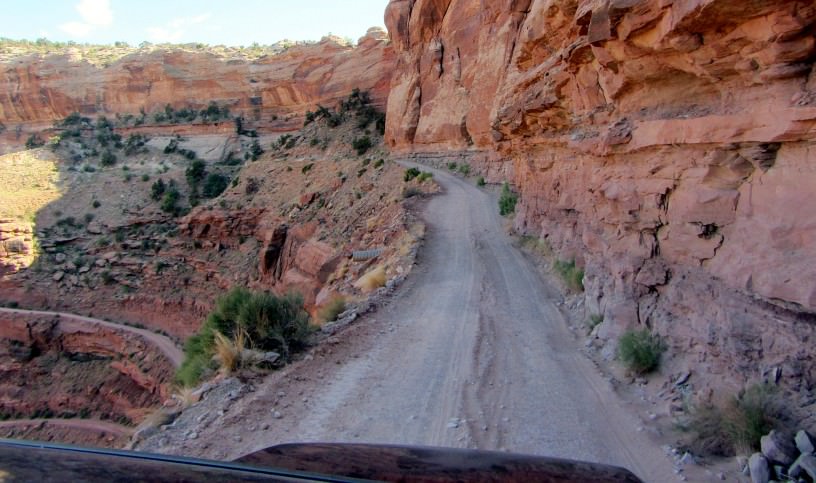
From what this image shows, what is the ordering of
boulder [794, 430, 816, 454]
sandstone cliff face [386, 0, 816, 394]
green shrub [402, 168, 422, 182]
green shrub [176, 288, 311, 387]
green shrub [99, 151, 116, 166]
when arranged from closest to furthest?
boulder [794, 430, 816, 454] → sandstone cliff face [386, 0, 816, 394] → green shrub [176, 288, 311, 387] → green shrub [402, 168, 422, 182] → green shrub [99, 151, 116, 166]

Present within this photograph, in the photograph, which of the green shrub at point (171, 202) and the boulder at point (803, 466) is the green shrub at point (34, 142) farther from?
the boulder at point (803, 466)

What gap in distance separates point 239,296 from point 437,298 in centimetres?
398

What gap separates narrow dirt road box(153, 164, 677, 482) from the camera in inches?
194

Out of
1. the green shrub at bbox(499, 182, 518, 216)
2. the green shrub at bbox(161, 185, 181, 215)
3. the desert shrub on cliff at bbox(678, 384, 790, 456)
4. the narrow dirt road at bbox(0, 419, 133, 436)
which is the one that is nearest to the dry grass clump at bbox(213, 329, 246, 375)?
the desert shrub on cliff at bbox(678, 384, 790, 456)

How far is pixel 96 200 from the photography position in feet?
117

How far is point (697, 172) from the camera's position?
5250 millimetres

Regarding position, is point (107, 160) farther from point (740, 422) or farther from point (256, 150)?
point (740, 422)

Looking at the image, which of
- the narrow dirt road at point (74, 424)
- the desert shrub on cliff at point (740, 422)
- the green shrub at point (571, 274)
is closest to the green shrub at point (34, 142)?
the narrow dirt road at point (74, 424)

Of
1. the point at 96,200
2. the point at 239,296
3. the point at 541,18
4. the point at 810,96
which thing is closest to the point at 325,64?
the point at 96,200

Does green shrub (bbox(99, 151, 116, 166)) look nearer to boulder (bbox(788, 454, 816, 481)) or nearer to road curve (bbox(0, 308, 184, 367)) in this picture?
road curve (bbox(0, 308, 184, 367))

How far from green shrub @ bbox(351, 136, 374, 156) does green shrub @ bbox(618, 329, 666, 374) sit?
33242mm

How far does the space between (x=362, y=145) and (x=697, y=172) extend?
1360 inches

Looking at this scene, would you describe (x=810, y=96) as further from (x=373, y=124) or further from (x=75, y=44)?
(x=75, y=44)

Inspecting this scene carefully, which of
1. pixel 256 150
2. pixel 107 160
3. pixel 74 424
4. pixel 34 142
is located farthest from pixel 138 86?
pixel 74 424
